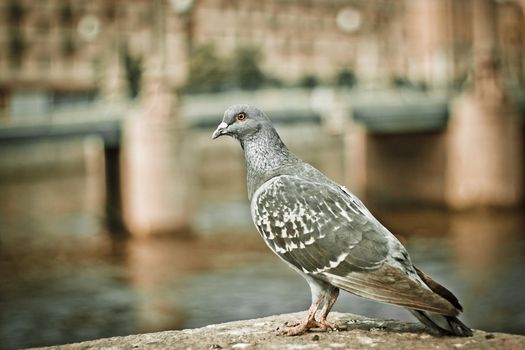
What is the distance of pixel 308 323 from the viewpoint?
257 inches

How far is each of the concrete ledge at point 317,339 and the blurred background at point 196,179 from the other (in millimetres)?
11071

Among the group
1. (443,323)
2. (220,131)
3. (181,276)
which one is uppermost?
(220,131)

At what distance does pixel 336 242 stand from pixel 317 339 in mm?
704

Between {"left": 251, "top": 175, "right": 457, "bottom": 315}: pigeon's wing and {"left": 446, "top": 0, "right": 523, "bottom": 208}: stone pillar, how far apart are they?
3451 centimetres

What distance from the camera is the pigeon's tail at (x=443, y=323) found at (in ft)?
19.9

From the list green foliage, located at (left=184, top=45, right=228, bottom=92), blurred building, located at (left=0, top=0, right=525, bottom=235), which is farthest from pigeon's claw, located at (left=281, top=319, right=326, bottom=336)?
green foliage, located at (left=184, top=45, right=228, bottom=92)

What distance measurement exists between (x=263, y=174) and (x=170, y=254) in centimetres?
2274

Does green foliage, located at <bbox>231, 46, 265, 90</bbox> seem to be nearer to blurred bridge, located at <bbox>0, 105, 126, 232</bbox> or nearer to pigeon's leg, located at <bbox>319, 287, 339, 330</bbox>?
blurred bridge, located at <bbox>0, 105, 126, 232</bbox>

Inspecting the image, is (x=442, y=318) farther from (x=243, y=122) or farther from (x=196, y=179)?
(x=196, y=179)

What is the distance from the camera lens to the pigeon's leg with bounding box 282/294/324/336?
645cm

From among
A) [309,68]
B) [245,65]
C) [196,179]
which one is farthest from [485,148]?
[309,68]

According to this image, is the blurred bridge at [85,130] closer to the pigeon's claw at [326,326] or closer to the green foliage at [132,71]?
the green foliage at [132,71]

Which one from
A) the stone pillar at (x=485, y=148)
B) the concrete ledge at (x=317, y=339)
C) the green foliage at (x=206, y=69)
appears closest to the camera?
the concrete ledge at (x=317, y=339)

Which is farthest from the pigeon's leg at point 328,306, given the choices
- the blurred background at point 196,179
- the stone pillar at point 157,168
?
the stone pillar at point 157,168
